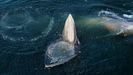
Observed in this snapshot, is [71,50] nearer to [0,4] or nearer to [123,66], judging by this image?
[123,66]

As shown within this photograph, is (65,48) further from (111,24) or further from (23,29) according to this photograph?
(111,24)

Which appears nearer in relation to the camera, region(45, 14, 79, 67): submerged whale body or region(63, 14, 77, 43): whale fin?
region(45, 14, 79, 67): submerged whale body

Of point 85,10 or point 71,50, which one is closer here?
point 71,50

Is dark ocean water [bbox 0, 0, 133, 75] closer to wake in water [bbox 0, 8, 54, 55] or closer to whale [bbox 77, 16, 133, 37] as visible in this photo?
wake in water [bbox 0, 8, 54, 55]

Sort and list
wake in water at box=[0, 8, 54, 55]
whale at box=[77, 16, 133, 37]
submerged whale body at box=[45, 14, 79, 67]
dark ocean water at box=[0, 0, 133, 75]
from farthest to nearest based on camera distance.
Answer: whale at box=[77, 16, 133, 37]
wake in water at box=[0, 8, 54, 55]
submerged whale body at box=[45, 14, 79, 67]
dark ocean water at box=[0, 0, 133, 75]

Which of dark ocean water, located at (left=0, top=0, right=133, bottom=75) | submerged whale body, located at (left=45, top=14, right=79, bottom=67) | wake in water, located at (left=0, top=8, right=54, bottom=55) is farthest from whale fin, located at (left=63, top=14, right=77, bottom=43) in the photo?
wake in water, located at (left=0, top=8, right=54, bottom=55)

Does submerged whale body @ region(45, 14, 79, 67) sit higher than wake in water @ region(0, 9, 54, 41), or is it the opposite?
wake in water @ region(0, 9, 54, 41)

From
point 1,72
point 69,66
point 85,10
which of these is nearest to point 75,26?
point 85,10
